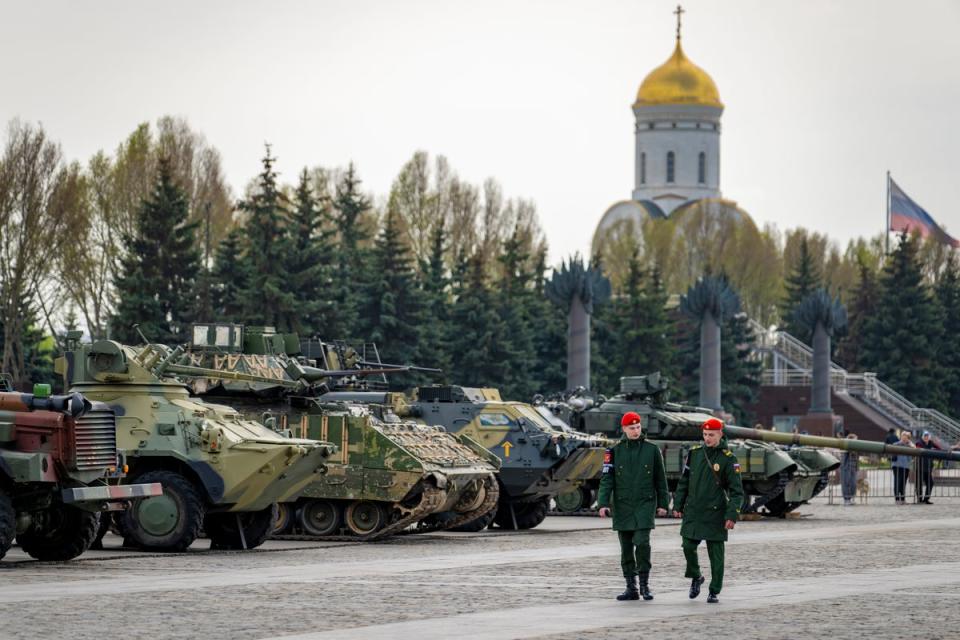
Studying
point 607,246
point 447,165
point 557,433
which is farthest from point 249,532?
point 607,246

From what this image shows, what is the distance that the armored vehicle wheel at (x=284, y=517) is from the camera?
1038 inches

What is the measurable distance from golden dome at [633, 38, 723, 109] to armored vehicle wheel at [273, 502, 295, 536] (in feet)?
318

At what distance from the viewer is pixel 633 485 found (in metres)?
16.7

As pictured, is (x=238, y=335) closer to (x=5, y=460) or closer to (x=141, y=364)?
(x=141, y=364)

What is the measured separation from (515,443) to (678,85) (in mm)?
93184

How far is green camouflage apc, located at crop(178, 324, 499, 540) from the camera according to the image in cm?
2592

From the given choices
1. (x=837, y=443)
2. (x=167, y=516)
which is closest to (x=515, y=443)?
(x=837, y=443)

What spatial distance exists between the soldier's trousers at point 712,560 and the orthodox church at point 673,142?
103 metres

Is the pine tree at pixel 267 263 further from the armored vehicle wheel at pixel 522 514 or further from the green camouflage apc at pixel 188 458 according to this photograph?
the green camouflage apc at pixel 188 458

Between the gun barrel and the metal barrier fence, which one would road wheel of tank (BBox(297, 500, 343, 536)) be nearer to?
the gun barrel

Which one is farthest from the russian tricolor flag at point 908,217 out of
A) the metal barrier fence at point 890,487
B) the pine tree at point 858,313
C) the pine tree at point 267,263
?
the pine tree at point 267,263

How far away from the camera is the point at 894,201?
303 feet

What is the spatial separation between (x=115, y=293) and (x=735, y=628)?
158ft

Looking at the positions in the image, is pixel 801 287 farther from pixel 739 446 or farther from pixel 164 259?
pixel 739 446
